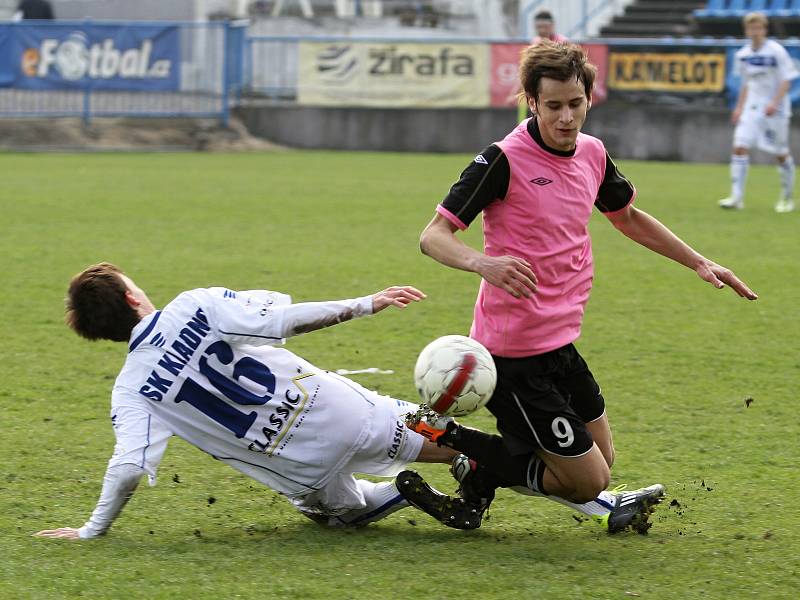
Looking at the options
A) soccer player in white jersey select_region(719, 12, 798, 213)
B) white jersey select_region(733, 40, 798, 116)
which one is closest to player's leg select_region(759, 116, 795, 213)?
soccer player in white jersey select_region(719, 12, 798, 213)

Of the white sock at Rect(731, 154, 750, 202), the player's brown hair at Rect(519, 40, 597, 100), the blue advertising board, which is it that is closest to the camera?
the player's brown hair at Rect(519, 40, 597, 100)

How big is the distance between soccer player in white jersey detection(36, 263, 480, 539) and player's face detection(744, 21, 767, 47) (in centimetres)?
1086

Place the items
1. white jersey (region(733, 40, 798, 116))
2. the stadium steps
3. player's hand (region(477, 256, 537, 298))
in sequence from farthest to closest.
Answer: the stadium steps
white jersey (region(733, 40, 798, 116))
player's hand (region(477, 256, 537, 298))

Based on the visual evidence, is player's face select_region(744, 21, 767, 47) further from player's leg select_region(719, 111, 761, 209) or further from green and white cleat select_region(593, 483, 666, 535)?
green and white cleat select_region(593, 483, 666, 535)

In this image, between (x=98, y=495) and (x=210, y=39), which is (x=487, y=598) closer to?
(x=98, y=495)

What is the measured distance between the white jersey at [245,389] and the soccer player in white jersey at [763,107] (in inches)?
418

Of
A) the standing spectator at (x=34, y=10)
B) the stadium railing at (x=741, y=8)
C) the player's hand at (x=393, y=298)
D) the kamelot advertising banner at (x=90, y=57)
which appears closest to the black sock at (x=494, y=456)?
the player's hand at (x=393, y=298)

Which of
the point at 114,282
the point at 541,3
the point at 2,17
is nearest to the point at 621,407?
the point at 114,282

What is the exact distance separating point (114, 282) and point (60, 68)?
58.7ft

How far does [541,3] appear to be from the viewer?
26656mm

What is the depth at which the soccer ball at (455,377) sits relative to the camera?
397 centimetres

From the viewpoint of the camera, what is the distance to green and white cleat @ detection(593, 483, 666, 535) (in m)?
4.32

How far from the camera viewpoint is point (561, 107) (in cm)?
411

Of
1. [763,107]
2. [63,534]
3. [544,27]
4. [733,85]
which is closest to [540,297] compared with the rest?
[63,534]
